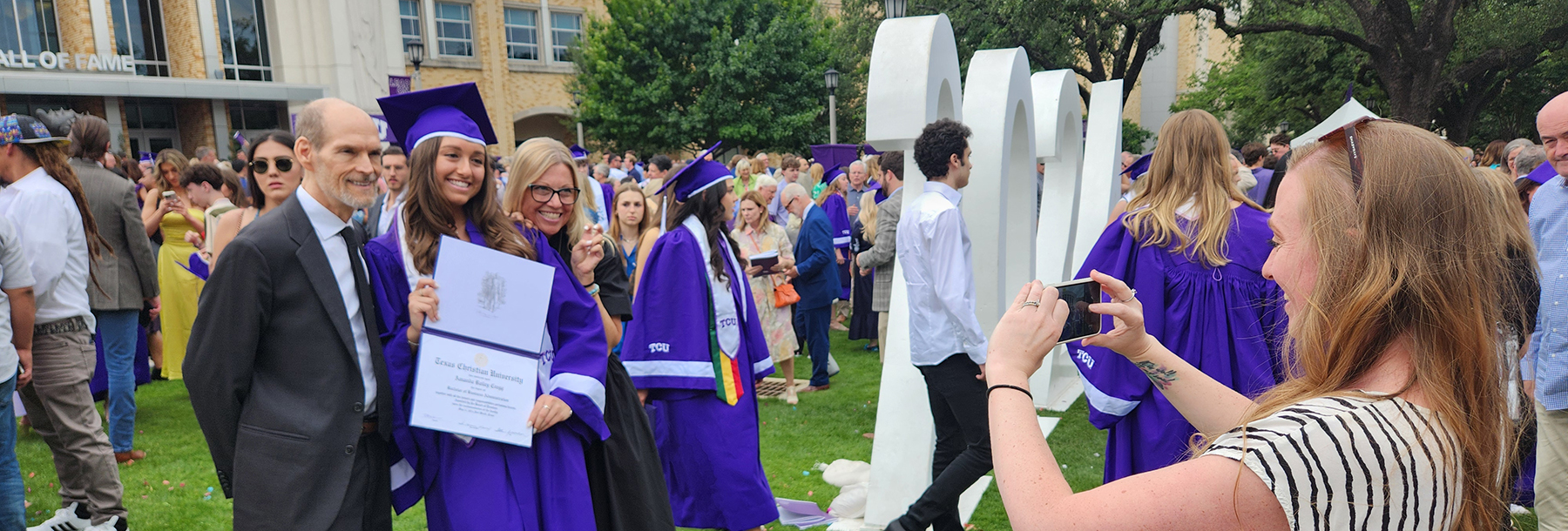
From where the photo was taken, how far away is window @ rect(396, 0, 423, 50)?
100 feet

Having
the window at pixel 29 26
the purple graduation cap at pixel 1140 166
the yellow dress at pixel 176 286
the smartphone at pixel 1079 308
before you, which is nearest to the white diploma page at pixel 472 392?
the smartphone at pixel 1079 308

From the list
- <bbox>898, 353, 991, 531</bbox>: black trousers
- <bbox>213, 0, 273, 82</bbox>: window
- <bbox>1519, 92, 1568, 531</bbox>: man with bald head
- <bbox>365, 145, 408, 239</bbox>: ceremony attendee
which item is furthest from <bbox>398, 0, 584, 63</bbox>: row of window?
<bbox>1519, 92, 1568, 531</bbox>: man with bald head

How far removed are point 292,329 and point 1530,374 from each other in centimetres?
480

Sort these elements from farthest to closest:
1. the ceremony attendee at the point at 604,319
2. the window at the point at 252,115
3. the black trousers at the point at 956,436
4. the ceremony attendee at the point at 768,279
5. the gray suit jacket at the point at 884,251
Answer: the window at the point at 252,115 → the ceremony attendee at the point at 768,279 → the gray suit jacket at the point at 884,251 → the black trousers at the point at 956,436 → the ceremony attendee at the point at 604,319

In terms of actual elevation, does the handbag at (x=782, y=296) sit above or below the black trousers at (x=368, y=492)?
below

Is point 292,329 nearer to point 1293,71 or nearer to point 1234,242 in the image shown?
point 1234,242

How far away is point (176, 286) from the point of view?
8.01m

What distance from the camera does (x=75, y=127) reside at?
227 inches

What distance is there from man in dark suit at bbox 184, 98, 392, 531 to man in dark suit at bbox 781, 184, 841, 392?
571cm

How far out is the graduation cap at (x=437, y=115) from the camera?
9.23 feet

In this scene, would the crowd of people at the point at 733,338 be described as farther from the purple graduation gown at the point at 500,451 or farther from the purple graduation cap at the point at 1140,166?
the purple graduation cap at the point at 1140,166

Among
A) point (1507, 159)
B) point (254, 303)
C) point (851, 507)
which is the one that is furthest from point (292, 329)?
point (1507, 159)

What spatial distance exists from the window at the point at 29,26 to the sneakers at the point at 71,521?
2339cm

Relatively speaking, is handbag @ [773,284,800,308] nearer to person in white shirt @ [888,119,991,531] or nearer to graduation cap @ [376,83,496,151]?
person in white shirt @ [888,119,991,531]
